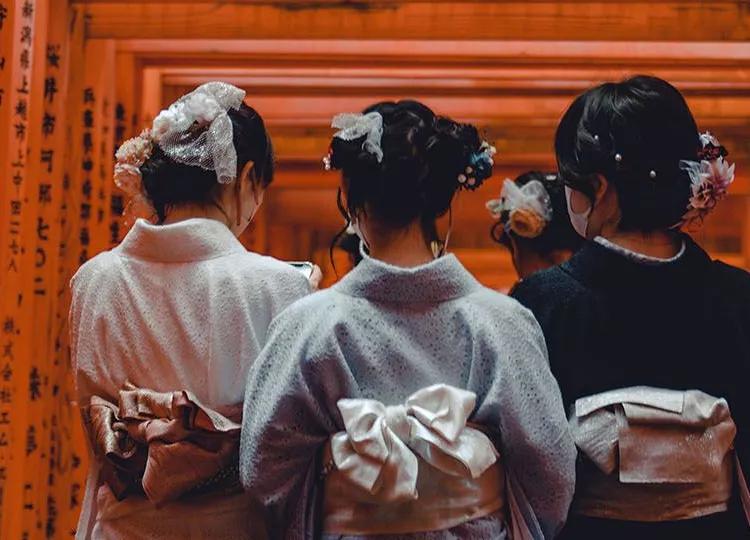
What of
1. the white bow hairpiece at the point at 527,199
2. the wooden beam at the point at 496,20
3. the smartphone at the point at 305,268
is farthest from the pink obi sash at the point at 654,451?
the wooden beam at the point at 496,20

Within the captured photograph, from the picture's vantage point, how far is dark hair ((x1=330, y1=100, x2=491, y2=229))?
220 cm

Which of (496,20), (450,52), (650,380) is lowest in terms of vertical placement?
(650,380)

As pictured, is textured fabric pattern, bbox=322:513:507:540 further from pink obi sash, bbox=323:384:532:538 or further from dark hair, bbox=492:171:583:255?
dark hair, bbox=492:171:583:255

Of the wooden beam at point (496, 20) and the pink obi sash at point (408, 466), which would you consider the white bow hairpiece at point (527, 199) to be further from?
the pink obi sash at point (408, 466)

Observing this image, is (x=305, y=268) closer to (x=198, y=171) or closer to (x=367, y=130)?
(x=198, y=171)

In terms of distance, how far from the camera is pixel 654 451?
2234 mm

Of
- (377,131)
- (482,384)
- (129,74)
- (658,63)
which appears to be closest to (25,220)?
(129,74)

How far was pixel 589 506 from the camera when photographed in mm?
2318

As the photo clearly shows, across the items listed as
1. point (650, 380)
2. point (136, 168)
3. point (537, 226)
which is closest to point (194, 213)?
point (136, 168)

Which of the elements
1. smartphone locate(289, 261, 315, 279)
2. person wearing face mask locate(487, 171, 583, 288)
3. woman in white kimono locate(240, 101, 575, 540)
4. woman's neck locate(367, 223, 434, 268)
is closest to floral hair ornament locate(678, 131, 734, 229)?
woman in white kimono locate(240, 101, 575, 540)

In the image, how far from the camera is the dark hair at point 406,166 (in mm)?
2195

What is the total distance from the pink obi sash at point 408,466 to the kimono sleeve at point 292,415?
A: 0.05 m

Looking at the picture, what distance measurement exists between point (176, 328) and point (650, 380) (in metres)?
1.15

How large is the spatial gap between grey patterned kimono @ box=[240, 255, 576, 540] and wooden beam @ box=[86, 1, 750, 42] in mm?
2482
